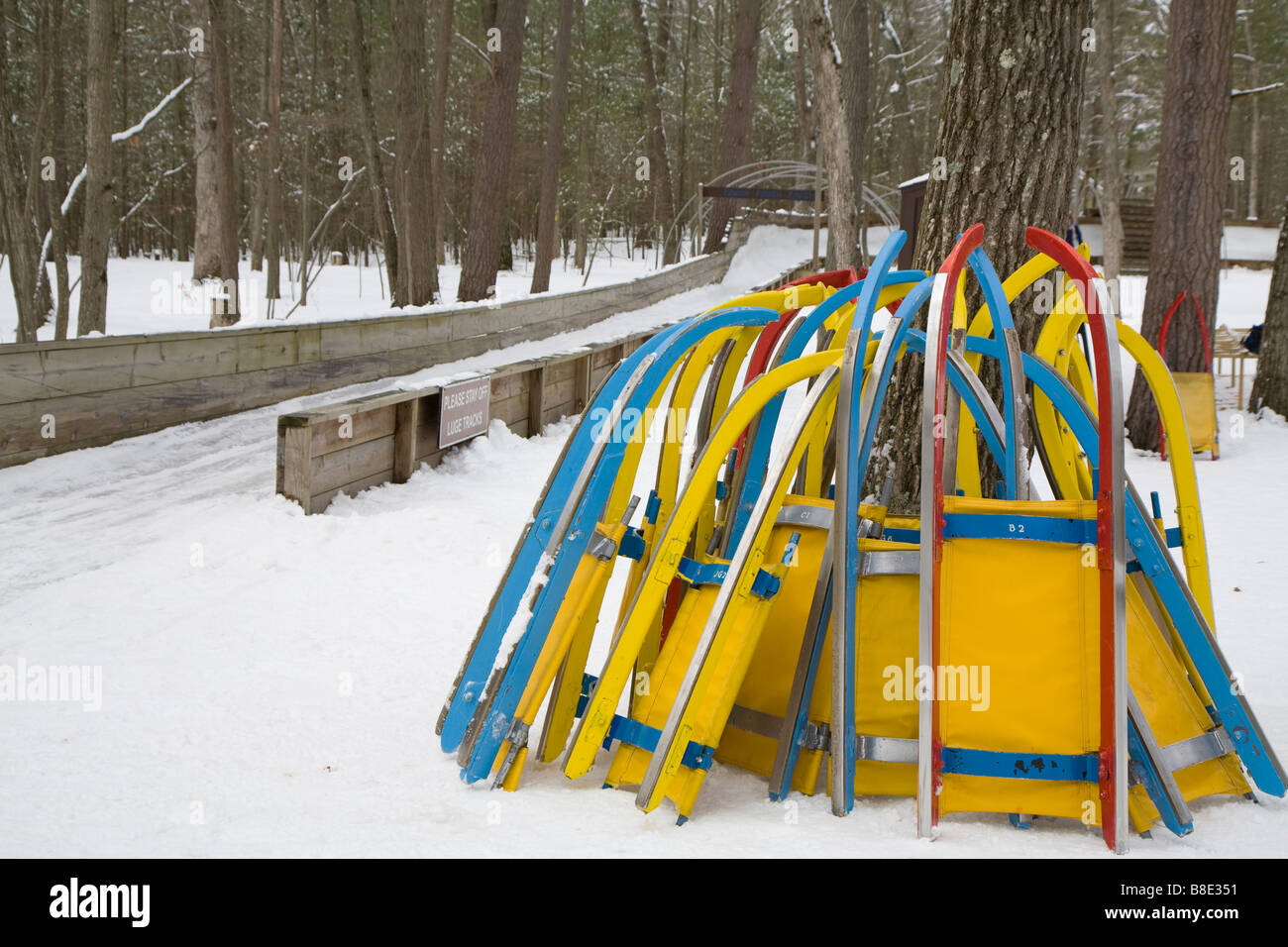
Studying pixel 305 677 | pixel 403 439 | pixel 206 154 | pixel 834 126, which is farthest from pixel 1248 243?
pixel 305 677

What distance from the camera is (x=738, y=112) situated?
27.2m

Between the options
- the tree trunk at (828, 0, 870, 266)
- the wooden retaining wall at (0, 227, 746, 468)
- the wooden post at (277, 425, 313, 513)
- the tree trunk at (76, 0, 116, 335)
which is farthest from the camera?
the tree trunk at (828, 0, 870, 266)

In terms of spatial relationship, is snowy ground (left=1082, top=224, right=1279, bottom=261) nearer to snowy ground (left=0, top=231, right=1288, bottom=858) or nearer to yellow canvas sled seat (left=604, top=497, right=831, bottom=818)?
snowy ground (left=0, top=231, right=1288, bottom=858)

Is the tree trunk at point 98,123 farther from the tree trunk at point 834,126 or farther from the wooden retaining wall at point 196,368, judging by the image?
the tree trunk at point 834,126

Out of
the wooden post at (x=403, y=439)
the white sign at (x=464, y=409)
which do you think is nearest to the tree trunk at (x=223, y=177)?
the white sign at (x=464, y=409)

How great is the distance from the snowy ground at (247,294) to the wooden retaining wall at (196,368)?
34 centimetres

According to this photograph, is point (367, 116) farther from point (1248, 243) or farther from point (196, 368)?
point (1248, 243)

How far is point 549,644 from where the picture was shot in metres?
3.46

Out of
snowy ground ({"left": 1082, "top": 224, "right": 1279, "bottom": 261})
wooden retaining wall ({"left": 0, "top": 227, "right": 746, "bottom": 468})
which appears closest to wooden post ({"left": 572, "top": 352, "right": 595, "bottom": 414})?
wooden retaining wall ({"left": 0, "top": 227, "right": 746, "bottom": 468})

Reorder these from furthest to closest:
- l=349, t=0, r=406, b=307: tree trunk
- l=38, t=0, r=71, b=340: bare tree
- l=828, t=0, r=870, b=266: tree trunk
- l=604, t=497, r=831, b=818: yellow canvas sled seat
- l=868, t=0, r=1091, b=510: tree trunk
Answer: l=349, t=0, r=406, b=307: tree trunk
l=828, t=0, r=870, b=266: tree trunk
l=38, t=0, r=71, b=340: bare tree
l=868, t=0, r=1091, b=510: tree trunk
l=604, t=497, r=831, b=818: yellow canvas sled seat

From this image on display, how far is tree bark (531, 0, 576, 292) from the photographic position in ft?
75.4

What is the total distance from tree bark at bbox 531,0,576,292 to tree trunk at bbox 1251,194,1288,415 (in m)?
14.7

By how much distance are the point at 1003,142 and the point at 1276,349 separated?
763 centimetres

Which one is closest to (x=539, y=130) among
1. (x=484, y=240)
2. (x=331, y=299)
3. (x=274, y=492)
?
(x=331, y=299)
